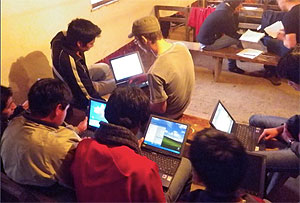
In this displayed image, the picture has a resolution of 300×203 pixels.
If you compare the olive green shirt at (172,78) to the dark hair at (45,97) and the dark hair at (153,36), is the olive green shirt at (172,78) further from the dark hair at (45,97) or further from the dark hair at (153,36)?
the dark hair at (45,97)

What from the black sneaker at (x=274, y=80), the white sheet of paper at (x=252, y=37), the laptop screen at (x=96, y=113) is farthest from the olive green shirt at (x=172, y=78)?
the black sneaker at (x=274, y=80)

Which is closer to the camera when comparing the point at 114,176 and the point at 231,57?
the point at 114,176

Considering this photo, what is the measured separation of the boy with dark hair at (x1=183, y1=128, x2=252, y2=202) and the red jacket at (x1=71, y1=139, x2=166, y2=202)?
23cm

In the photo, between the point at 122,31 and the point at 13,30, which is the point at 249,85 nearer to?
the point at 122,31

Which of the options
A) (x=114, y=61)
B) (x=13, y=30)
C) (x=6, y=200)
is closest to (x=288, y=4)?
(x=114, y=61)

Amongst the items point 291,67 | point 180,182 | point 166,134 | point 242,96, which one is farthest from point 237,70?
point 180,182

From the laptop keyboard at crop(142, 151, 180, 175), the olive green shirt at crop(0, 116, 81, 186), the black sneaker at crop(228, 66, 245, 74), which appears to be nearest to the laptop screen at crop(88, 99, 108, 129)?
the laptop keyboard at crop(142, 151, 180, 175)

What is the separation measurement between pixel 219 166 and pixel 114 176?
438 mm

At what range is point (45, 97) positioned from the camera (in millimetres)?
1527

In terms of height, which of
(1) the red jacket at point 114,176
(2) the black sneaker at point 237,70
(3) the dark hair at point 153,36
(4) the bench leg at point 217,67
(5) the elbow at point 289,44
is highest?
(3) the dark hair at point 153,36

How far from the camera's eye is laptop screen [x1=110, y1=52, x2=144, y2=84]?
2.79 m

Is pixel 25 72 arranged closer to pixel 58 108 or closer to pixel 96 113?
pixel 96 113

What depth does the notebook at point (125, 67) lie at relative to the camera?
278 centimetres

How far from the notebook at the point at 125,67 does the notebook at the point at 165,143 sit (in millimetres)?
993
